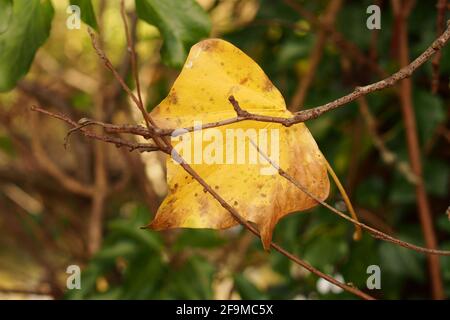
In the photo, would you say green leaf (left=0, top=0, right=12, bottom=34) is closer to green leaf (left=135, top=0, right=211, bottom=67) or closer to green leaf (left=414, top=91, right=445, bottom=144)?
green leaf (left=135, top=0, right=211, bottom=67)

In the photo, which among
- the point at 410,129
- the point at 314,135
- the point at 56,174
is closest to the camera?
the point at 410,129

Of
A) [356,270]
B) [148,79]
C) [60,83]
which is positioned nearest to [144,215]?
[356,270]

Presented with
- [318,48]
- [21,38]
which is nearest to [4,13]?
[21,38]

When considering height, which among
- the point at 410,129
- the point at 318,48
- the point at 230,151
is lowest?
the point at 230,151

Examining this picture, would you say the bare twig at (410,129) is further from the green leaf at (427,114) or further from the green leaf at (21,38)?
the green leaf at (21,38)

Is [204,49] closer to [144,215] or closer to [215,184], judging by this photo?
[215,184]

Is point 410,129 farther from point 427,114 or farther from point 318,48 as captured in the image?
point 318,48

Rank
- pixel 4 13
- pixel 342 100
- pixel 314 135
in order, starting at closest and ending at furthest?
1. pixel 342 100
2. pixel 4 13
3. pixel 314 135
